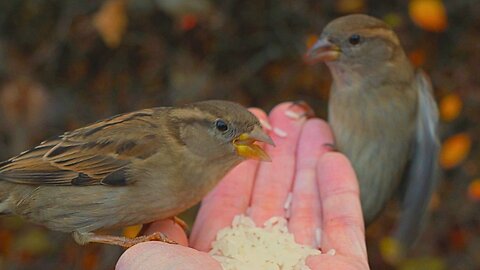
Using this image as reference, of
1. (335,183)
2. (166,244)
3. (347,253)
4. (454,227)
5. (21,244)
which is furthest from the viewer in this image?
(454,227)

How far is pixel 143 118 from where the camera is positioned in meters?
2.57

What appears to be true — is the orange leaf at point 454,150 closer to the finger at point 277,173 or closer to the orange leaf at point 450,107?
the orange leaf at point 450,107

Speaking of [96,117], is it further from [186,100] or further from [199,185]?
[199,185]

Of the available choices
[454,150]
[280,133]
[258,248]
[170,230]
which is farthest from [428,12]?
[170,230]

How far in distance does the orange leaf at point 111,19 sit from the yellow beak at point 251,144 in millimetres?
1836

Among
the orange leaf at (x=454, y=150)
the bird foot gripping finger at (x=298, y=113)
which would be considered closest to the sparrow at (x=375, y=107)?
the bird foot gripping finger at (x=298, y=113)

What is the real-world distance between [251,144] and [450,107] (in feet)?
6.88

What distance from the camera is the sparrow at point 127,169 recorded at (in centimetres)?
A: 239

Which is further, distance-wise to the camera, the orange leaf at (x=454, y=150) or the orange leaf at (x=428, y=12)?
the orange leaf at (x=454, y=150)

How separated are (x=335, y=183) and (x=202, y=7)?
1.76 meters

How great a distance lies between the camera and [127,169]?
242 centimetres

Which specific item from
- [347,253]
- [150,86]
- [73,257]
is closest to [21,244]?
[73,257]

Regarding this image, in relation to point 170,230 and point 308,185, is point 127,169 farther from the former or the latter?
point 308,185

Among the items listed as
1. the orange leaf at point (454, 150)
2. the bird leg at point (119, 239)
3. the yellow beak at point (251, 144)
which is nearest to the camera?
the bird leg at point (119, 239)
